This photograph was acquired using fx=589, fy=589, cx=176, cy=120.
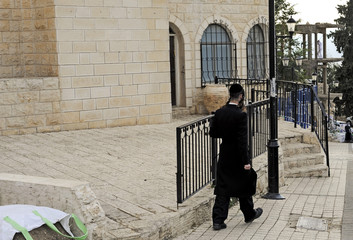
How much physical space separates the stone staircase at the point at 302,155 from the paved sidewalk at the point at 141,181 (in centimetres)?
25

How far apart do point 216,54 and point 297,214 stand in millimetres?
9971

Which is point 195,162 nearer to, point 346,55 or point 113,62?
point 113,62

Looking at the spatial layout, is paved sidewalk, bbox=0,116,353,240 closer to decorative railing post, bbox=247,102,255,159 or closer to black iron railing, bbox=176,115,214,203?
black iron railing, bbox=176,115,214,203

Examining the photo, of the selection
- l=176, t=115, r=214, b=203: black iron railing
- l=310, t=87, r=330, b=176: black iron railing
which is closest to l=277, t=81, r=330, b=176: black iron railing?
l=310, t=87, r=330, b=176: black iron railing

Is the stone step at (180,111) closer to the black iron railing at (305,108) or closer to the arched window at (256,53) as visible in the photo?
the arched window at (256,53)

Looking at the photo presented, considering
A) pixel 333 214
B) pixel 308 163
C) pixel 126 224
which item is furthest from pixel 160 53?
pixel 126 224

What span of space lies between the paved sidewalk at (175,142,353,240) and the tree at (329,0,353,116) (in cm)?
3322

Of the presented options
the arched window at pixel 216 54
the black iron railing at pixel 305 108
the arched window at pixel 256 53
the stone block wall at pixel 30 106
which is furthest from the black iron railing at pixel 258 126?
the arched window at pixel 256 53

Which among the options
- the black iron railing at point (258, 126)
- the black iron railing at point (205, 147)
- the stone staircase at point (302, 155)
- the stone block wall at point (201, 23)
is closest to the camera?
the black iron railing at point (205, 147)

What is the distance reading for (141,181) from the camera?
8484 mm

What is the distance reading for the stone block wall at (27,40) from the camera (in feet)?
42.5

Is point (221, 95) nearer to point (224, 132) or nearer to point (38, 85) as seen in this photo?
point (38, 85)

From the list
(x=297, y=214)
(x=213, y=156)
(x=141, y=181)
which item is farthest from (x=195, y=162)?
(x=297, y=214)

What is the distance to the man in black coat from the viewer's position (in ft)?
22.5
